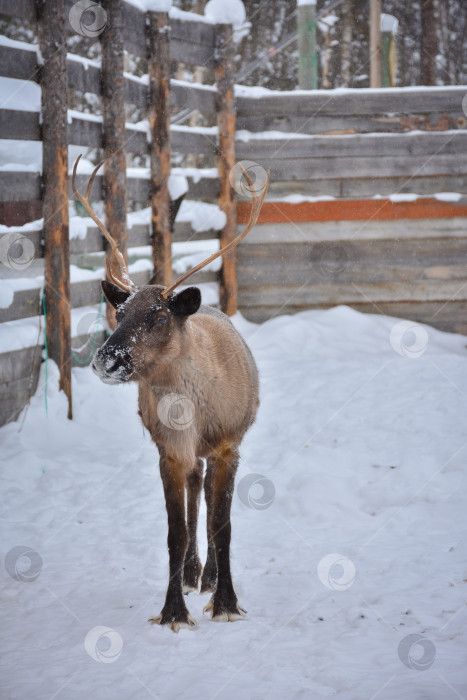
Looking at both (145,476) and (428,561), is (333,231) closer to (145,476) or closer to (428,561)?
(145,476)

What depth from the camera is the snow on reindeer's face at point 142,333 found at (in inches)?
128

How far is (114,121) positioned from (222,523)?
371 centimetres

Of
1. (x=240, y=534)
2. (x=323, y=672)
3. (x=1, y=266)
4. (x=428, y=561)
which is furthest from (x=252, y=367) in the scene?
(x=1, y=266)

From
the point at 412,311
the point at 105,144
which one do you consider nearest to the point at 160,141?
the point at 105,144

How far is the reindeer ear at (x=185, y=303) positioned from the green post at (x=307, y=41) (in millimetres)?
6993

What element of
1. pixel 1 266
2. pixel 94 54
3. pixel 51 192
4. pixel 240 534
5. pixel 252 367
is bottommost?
pixel 240 534

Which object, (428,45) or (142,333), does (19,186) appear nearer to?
(142,333)

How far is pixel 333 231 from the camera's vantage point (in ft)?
26.6

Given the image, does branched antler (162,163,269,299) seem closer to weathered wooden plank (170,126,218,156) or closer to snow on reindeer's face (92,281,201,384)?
snow on reindeer's face (92,281,201,384)

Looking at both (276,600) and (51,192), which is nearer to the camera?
(276,600)

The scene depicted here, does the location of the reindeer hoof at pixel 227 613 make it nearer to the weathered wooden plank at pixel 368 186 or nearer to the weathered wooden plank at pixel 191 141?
the weathered wooden plank at pixel 191 141

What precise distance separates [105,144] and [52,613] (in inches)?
154

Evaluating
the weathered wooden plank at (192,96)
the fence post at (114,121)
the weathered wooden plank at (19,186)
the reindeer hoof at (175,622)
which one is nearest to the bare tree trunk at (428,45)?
the weathered wooden plank at (192,96)

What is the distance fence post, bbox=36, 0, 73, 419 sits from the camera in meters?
5.41
